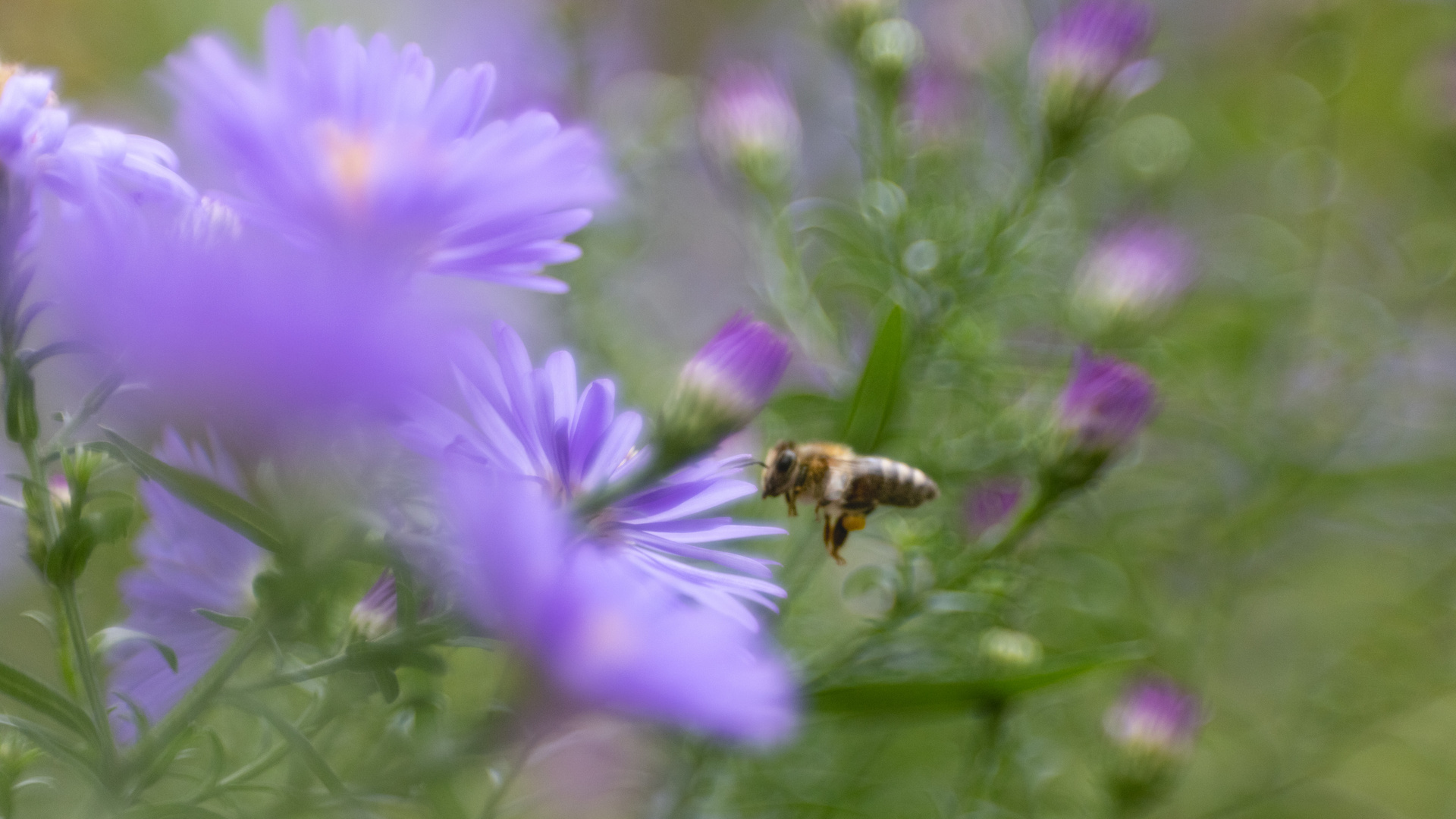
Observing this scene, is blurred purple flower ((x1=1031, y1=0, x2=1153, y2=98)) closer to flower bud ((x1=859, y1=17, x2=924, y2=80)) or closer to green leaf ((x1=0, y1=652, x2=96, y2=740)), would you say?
flower bud ((x1=859, y1=17, x2=924, y2=80))

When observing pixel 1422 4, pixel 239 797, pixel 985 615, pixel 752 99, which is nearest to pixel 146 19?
pixel 752 99

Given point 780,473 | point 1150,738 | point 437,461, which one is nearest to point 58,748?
point 437,461

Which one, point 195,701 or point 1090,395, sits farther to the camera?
point 1090,395

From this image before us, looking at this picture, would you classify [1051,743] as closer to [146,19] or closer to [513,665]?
[513,665]

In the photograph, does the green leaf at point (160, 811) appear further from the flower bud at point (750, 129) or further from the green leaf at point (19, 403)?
the flower bud at point (750, 129)

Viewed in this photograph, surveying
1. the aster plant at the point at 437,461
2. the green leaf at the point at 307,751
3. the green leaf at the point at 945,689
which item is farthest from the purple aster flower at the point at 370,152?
the green leaf at the point at 945,689

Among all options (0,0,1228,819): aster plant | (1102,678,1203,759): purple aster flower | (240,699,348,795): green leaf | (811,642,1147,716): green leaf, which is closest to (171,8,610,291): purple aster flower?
(0,0,1228,819): aster plant
